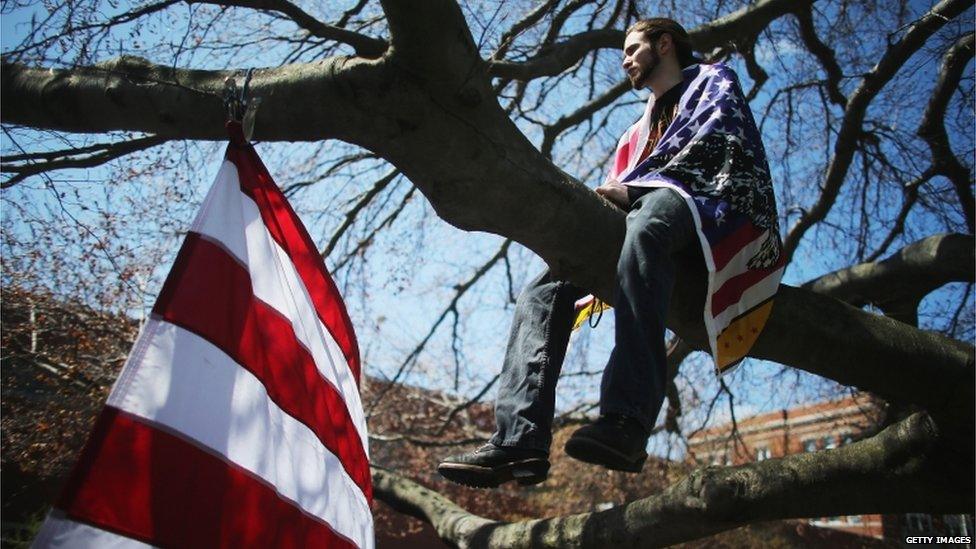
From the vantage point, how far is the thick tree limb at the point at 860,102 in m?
4.09

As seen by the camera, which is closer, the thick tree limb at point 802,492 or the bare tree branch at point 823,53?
the thick tree limb at point 802,492

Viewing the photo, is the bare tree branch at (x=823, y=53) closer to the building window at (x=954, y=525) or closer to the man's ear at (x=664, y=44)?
the man's ear at (x=664, y=44)

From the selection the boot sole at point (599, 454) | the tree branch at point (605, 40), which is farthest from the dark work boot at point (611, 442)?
the tree branch at point (605, 40)

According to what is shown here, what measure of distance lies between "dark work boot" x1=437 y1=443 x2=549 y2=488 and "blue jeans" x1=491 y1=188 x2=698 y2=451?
0.03 m

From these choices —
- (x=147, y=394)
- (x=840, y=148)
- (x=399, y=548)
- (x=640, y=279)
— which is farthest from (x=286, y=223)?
(x=399, y=548)

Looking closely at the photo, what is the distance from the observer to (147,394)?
6.27ft

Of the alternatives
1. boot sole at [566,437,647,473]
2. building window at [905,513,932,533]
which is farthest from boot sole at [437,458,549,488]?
building window at [905,513,932,533]

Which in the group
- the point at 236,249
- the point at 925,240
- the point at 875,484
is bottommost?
the point at 875,484

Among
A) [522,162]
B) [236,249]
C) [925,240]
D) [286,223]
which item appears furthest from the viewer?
[925,240]

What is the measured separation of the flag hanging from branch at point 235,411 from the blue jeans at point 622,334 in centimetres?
63

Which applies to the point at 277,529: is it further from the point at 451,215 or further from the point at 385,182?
the point at 385,182

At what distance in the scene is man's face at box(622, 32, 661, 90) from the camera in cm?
268

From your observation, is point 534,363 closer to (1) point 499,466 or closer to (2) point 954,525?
(1) point 499,466

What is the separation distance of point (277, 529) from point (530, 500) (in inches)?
456
